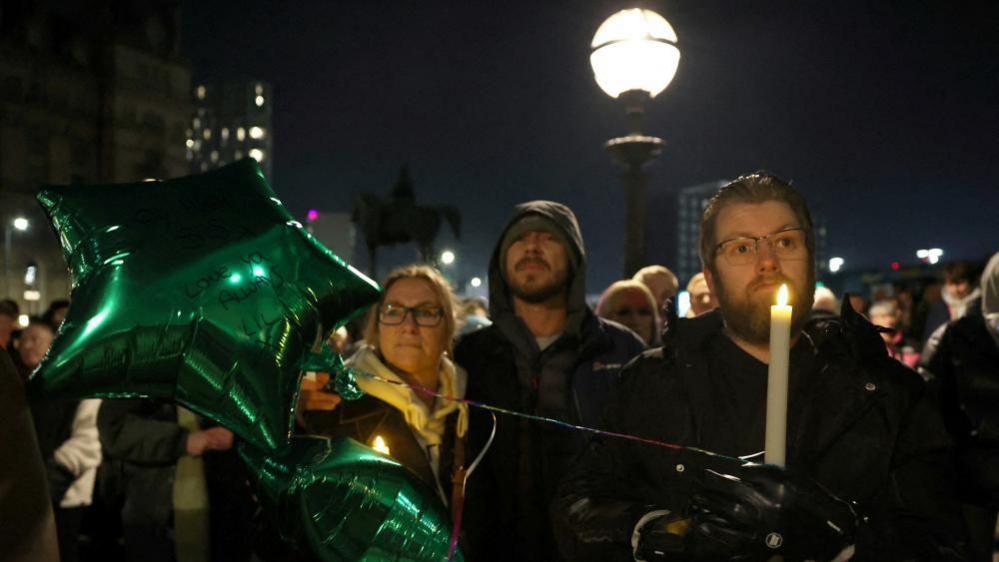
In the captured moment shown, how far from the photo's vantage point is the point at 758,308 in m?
1.86

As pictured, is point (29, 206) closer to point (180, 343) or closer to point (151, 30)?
point (151, 30)

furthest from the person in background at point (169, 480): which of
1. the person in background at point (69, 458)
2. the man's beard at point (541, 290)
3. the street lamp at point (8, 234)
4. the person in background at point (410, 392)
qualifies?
the street lamp at point (8, 234)

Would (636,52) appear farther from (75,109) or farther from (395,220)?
(75,109)

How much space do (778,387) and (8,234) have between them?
47762 millimetres

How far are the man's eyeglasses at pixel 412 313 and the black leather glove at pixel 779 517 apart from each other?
1825 millimetres

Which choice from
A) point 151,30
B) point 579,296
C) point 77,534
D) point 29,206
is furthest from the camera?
point 151,30

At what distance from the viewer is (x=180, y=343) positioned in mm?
1536

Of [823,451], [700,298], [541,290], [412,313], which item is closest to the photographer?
[823,451]

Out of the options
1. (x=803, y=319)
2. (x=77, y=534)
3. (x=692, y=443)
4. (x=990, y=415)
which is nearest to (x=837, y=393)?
(x=803, y=319)

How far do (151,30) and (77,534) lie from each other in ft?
187

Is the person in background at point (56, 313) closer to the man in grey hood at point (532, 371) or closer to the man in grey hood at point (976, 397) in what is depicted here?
the man in grey hood at point (532, 371)

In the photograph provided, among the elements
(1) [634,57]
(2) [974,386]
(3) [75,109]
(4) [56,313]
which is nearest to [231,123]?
(3) [75,109]

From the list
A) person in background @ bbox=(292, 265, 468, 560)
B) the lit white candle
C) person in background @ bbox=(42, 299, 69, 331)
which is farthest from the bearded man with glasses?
person in background @ bbox=(42, 299, 69, 331)

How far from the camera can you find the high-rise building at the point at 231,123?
247 feet
